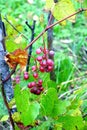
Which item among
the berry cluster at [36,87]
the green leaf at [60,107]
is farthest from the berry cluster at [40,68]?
the green leaf at [60,107]

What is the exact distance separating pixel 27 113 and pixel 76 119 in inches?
5.5

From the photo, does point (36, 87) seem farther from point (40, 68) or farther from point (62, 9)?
point (62, 9)

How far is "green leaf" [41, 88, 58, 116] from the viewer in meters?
0.87

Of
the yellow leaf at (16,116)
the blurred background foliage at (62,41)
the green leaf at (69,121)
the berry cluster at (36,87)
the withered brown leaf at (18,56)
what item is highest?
the withered brown leaf at (18,56)

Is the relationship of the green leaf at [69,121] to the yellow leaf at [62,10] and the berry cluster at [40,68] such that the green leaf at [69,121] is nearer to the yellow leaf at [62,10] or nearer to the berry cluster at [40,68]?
the berry cluster at [40,68]

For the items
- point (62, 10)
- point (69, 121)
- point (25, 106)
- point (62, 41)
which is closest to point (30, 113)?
point (25, 106)

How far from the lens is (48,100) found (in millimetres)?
879

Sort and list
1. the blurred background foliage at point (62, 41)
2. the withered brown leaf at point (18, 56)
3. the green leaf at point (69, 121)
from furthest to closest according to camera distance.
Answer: the blurred background foliage at point (62, 41) → the green leaf at point (69, 121) → the withered brown leaf at point (18, 56)

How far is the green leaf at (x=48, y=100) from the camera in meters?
0.87

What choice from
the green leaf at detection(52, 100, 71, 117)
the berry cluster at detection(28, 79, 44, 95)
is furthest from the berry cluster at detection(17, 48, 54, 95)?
the green leaf at detection(52, 100, 71, 117)

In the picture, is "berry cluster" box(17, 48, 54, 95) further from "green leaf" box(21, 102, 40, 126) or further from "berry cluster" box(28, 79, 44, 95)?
"green leaf" box(21, 102, 40, 126)

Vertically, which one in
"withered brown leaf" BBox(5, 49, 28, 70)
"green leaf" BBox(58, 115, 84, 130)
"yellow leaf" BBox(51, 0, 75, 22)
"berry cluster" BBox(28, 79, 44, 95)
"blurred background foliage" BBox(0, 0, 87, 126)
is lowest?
"blurred background foliage" BBox(0, 0, 87, 126)

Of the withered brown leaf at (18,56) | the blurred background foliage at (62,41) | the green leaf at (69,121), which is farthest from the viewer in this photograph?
the blurred background foliage at (62,41)

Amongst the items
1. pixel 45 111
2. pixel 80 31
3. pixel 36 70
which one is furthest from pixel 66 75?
pixel 80 31
